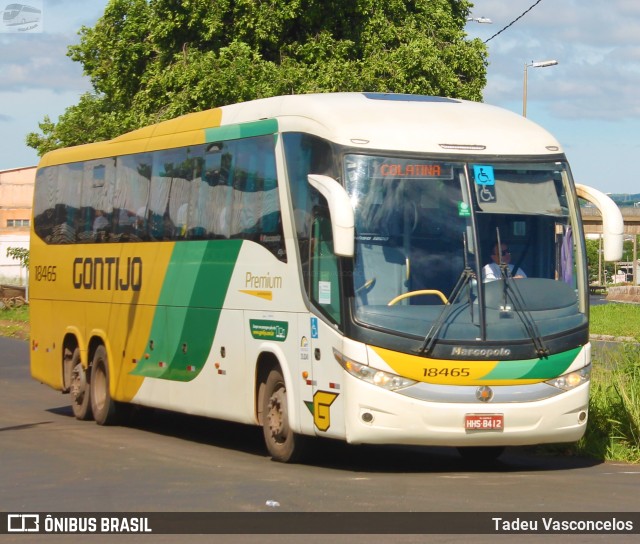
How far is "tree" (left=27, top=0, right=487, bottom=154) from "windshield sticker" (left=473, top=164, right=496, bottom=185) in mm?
18266

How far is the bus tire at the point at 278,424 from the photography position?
523 inches

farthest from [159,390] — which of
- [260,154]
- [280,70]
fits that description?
[280,70]

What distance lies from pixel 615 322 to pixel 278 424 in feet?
109

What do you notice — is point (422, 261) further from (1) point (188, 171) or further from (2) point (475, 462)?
(1) point (188, 171)

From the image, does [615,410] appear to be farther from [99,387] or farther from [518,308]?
[99,387]

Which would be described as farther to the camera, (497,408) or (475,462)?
A: (475,462)

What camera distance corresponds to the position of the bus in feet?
39.7

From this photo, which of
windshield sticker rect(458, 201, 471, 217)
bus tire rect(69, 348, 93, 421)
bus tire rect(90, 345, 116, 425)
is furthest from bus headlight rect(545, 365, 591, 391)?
bus tire rect(69, 348, 93, 421)

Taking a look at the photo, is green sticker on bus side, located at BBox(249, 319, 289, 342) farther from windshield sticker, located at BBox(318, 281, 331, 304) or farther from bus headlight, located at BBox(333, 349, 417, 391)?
bus headlight, located at BBox(333, 349, 417, 391)

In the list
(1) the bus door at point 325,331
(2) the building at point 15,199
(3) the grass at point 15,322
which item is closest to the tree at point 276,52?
(3) the grass at point 15,322

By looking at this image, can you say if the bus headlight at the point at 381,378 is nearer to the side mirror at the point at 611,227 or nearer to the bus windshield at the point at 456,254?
the bus windshield at the point at 456,254

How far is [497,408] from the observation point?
12164 millimetres

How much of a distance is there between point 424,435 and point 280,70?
20.4m

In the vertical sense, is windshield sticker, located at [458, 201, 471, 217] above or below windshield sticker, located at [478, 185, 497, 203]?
below
